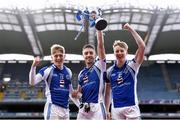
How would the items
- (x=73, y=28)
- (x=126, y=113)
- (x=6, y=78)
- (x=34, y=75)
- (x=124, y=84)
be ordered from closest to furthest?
1. (x=126, y=113)
2. (x=124, y=84)
3. (x=34, y=75)
4. (x=73, y=28)
5. (x=6, y=78)

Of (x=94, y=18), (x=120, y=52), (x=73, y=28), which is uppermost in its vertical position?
(x=73, y=28)

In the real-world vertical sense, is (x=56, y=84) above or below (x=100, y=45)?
below

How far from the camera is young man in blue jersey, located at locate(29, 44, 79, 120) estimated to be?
5.89 meters

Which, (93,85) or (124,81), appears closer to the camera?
(124,81)

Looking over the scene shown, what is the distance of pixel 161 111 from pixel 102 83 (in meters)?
30.0

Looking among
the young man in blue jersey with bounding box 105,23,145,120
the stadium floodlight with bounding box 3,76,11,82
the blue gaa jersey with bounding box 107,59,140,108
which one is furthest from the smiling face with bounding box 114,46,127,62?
the stadium floodlight with bounding box 3,76,11,82

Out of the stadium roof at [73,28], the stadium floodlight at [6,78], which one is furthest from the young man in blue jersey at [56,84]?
the stadium floodlight at [6,78]

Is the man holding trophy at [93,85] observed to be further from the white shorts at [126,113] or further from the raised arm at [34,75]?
the raised arm at [34,75]

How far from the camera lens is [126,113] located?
563 cm

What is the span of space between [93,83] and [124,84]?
509 mm

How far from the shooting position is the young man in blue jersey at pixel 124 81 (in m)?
5.67

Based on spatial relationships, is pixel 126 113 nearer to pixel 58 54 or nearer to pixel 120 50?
pixel 120 50

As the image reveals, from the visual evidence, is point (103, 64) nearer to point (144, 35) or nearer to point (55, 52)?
point (55, 52)

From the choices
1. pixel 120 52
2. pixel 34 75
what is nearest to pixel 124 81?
pixel 120 52
